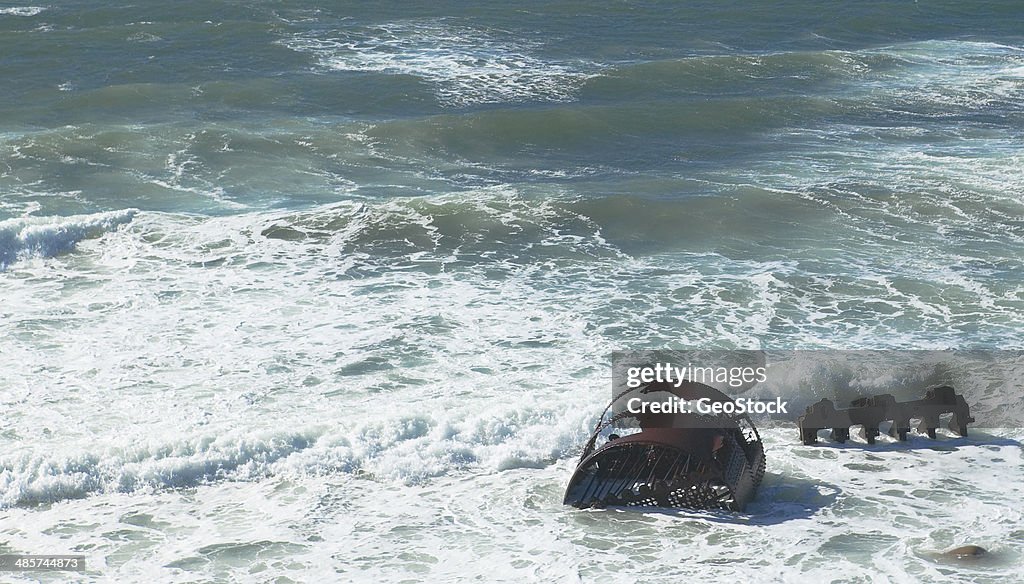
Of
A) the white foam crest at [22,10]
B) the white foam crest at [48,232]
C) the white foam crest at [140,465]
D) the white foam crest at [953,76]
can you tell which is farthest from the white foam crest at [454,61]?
the white foam crest at [140,465]

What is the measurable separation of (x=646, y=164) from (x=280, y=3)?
21.4 metres

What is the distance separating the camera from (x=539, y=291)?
18.6m

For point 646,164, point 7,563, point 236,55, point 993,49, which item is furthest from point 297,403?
point 993,49

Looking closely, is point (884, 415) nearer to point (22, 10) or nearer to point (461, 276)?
point (461, 276)

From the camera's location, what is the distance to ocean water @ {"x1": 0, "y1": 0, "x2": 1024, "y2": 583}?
38.5ft

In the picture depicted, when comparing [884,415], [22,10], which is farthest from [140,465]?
[22,10]

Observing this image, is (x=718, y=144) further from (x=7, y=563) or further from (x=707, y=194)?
(x=7, y=563)

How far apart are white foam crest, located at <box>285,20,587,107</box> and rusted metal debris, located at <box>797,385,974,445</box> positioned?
19.0 m

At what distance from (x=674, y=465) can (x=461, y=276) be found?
8144mm

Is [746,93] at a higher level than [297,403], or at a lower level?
higher

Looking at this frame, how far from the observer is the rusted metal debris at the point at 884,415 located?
535 inches

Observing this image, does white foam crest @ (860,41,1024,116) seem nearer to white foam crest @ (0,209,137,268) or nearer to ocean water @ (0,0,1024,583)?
ocean water @ (0,0,1024,583)

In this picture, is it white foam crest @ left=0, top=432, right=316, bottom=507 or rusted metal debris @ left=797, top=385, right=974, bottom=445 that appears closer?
white foam crest @ left=0, top=432, right=316, bottom=507

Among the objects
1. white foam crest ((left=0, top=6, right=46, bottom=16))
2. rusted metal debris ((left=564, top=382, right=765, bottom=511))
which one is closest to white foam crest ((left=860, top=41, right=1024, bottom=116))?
rusted metal debris ((left=564, top=382, right=765, bottom=511))
